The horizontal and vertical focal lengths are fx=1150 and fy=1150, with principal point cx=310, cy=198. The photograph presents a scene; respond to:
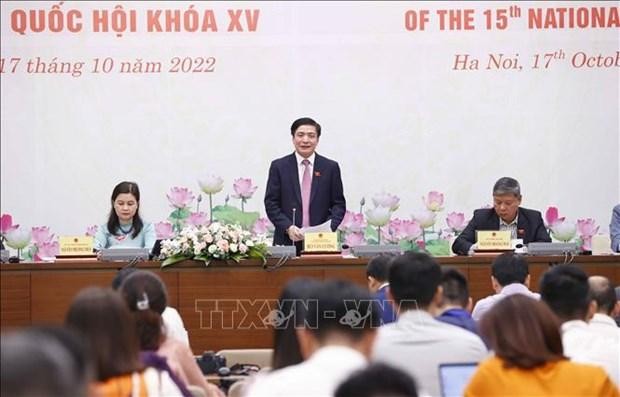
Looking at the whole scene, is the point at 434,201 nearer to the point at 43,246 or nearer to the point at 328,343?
the point at 43,246

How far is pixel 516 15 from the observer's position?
823 centimetres

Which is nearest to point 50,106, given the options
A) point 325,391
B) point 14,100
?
point 14,100

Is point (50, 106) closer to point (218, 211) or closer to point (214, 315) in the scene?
point (218, 211)

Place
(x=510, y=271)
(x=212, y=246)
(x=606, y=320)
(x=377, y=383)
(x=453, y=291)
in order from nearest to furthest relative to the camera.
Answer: (x=377, y=383)
(x=606, y=320)
(x=453, y=291)
(x=510, y=271)
(x=212, y=246)

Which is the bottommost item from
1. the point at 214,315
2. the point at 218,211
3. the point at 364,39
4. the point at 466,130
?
the point at 214,315

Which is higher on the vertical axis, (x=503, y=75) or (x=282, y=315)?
(x=503, y=75)

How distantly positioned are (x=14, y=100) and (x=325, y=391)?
631cm

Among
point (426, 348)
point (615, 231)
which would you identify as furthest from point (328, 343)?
point (615, 231)

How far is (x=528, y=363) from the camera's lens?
9.59ft

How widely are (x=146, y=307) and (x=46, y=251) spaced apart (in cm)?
341

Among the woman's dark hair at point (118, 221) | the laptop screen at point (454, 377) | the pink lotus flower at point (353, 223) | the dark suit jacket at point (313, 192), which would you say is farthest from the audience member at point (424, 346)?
the pink lotus flower at point (353, 223)

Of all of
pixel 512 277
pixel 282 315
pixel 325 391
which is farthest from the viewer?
pixel 512 277

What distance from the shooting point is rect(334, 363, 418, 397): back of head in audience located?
5.78 ft

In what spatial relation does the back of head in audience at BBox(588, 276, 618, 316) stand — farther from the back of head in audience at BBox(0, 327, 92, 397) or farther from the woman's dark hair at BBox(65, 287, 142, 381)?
the back of head in audience at BBox(0, 327, 92, 397)
